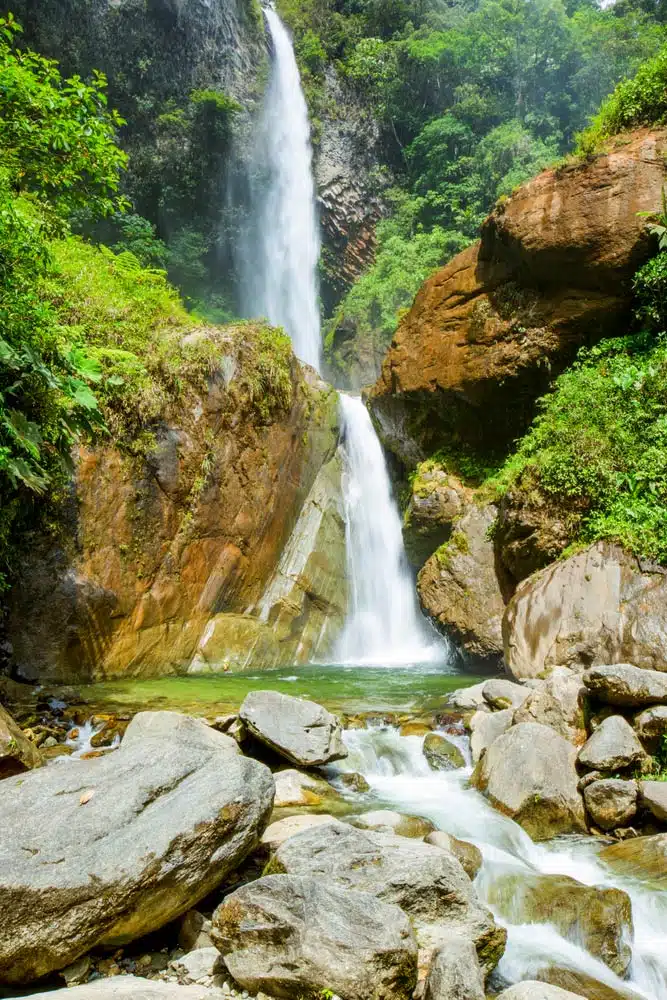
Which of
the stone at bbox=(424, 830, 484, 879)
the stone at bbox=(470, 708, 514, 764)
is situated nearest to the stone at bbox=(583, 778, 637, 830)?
the stone at bbox=(424, 830, 484, 879)

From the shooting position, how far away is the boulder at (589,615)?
7.31 m

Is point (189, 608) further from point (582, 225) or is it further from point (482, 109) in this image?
point (482, 109)

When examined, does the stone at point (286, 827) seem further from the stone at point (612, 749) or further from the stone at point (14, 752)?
the stone at point (612, 749)

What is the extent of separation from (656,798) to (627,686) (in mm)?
1115

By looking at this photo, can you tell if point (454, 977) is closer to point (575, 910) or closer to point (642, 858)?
point (575, 910)

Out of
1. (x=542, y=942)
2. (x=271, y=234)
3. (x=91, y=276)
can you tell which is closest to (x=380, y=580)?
(x=91, y=276)

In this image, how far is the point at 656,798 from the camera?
491 centimetres

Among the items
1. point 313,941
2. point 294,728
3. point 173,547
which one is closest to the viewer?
point 313,941

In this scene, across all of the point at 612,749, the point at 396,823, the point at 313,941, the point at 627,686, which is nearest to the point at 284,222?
the point at 627,686

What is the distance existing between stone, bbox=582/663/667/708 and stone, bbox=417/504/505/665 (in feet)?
15.5

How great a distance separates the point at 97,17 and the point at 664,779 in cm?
2704

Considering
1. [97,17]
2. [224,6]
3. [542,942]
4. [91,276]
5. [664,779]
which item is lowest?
[542,942]

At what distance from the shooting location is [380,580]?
49.6ft

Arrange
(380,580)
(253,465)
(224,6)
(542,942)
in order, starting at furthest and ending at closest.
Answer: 1. (224,6)
2. (380,580)
3. (253,465)
4. (542,942)
